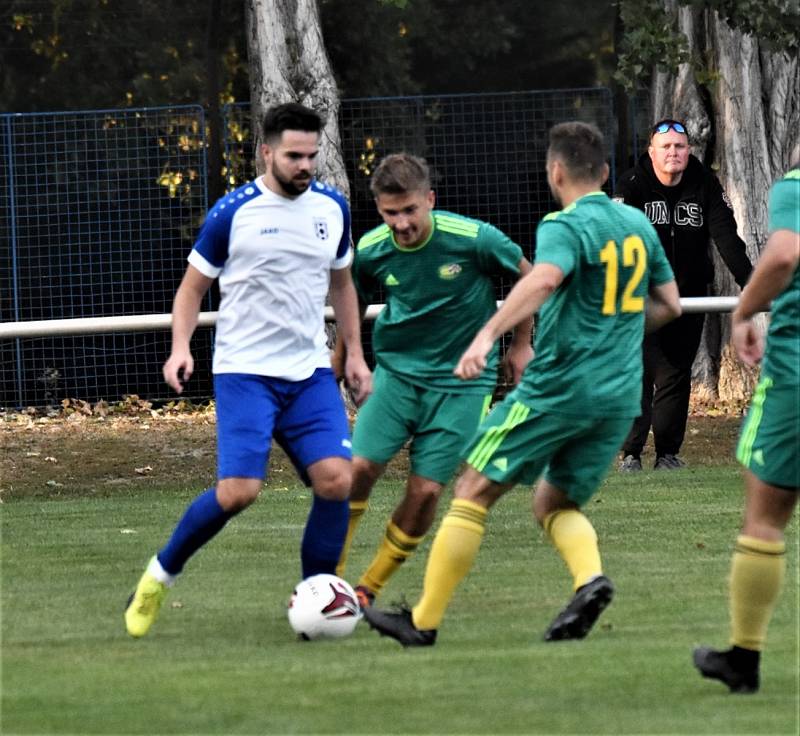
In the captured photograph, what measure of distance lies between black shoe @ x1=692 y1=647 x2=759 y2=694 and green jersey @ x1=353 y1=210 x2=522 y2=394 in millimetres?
2116

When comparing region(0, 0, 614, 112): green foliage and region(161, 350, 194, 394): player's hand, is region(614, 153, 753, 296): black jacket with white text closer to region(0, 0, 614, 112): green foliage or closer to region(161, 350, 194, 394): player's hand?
region(161, 350, 194, 394): player's hand

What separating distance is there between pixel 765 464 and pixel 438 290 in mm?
2202

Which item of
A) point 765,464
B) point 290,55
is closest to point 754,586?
point 765,464

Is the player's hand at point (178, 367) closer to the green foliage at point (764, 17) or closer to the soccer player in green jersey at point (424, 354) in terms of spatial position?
the soccer player in green jersey at point (424, 354)

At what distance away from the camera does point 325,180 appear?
52.3 feet

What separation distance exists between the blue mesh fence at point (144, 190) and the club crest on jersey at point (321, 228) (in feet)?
31.2

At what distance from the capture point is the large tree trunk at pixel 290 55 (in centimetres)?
1556

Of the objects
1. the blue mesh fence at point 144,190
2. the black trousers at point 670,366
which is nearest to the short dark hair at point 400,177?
the black trousers at point 670,366

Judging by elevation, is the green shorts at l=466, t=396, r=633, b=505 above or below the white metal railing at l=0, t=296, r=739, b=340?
above

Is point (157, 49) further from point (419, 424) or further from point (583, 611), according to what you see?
point (583, 611)

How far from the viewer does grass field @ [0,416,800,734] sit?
5418 mm

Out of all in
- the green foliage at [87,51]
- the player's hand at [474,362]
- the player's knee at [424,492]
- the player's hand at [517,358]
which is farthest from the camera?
the green foliage at [87,51]

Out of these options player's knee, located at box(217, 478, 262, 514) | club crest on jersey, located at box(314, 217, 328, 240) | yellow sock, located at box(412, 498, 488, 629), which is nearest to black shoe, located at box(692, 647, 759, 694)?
yellow sock, located at box(412, 498, 488, 629)

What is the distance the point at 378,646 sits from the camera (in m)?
6.79
